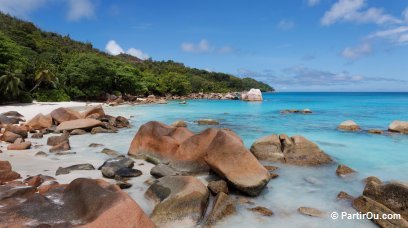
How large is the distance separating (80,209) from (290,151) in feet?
23.4

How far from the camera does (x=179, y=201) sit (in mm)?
5734

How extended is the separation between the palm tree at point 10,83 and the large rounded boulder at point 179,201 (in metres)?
27.6

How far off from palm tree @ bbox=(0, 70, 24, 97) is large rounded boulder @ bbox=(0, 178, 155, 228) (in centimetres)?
2735

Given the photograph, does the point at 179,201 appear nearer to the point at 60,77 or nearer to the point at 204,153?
the point at 204,153

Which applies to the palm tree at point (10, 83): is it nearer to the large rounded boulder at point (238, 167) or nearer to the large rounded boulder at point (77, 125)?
the large rounded boulder at point (77, 125)

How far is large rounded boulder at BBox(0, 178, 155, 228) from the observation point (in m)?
4.35

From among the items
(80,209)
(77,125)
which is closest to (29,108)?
(77,125)

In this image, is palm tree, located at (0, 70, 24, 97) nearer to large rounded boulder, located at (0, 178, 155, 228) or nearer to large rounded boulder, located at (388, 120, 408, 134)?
large rounded boulder, located at (0, 178, 155, 228)

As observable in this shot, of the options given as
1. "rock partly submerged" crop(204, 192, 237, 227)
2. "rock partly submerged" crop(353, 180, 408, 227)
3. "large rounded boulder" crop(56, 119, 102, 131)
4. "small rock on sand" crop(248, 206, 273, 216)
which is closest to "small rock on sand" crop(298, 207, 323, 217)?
"small rock on sand" crop(248, 206, 273, 216)

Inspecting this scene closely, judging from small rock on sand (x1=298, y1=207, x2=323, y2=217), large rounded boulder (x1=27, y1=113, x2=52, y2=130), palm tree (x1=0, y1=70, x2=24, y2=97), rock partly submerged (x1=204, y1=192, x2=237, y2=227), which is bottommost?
small rock on sand (x1=298, y1=207, x2=323, y2=217)

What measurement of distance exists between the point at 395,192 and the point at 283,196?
2180 mm

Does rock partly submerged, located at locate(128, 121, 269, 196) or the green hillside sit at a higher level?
the green hillside

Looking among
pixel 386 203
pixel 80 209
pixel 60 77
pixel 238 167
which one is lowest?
pixel 386 203

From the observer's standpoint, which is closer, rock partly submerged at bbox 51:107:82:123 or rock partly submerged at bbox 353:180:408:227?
rock partly submerged at bbox 353:180:408:227
